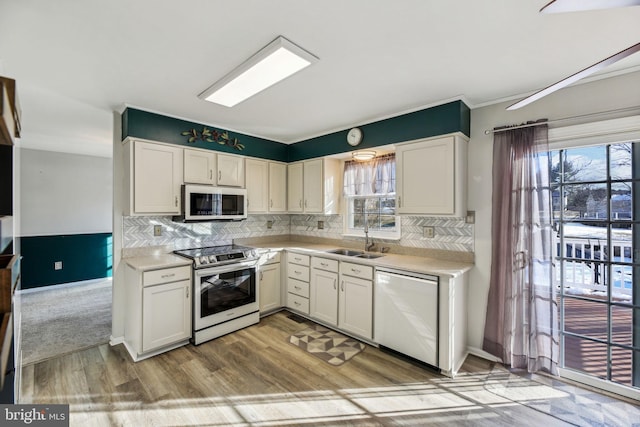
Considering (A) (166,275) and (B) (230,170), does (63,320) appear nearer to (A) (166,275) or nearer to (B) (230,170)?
(A) (166,275)

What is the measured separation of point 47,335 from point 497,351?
4.80m

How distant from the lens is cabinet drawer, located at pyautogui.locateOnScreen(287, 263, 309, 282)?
11.8ft

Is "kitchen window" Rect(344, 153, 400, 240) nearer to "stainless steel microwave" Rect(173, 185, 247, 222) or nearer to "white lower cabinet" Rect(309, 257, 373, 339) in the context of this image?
"white lower cabinet" Rect(309, 257, 373, 339)

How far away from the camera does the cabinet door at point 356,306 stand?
9.58 ft

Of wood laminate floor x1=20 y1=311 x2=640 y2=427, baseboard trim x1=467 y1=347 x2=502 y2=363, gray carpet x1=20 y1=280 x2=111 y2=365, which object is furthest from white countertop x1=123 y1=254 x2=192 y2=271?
baseboard trim x1=467 y1=347 x2=502 y2=363

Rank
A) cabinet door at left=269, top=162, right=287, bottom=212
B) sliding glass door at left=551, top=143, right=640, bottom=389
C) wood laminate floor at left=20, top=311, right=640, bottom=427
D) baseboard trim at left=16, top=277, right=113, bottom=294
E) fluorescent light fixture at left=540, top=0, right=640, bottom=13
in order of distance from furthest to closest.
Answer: baseboard trim at left=16, top=277, right=113, bottom=294 < cabinet door at left=269, top=162, right=287, bottom=212 < sliding glass door at left=551, top=143, right=640, bottom=389 < wood laminate floor at left=20, top=311, right=640, bottom=427 < fluorescent light fixture at left=540, top=0, right=640, bottom=13

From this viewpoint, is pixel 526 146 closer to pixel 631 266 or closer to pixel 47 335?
pixel 631 266

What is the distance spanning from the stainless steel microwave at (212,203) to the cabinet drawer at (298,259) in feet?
2.74

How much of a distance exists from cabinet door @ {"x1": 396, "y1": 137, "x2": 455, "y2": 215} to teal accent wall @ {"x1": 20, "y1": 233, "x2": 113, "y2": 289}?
5763 mm

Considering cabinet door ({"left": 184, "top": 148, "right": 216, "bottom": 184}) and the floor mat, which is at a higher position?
cabinet door ({"left": 184, "top": 148, "right": 216, "bottom": 184})

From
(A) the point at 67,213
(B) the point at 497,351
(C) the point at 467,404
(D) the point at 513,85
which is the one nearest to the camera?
(C) the point at 467,404

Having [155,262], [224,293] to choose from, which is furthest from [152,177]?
[224,293]

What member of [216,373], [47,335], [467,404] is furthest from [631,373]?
[47,335]

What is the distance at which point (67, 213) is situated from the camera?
5.14 meters
